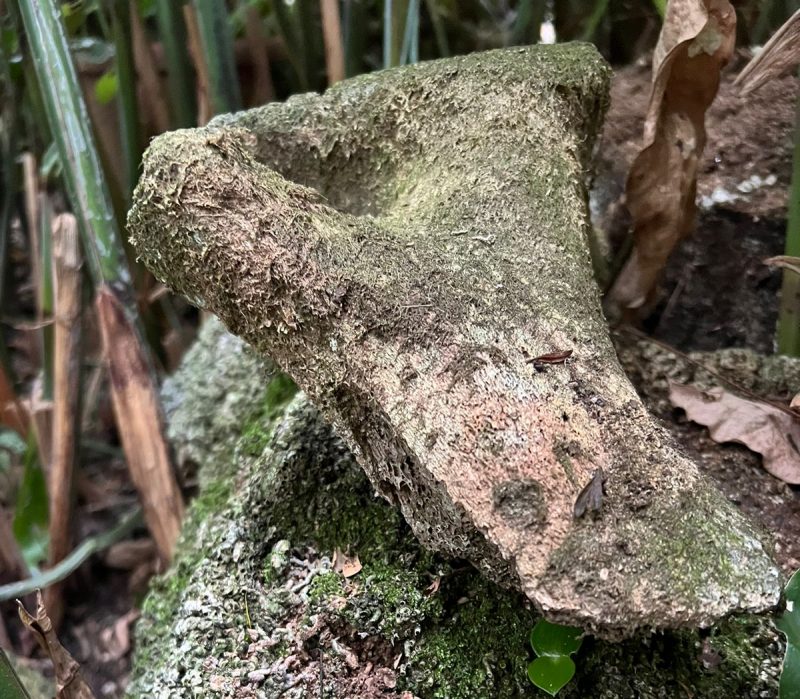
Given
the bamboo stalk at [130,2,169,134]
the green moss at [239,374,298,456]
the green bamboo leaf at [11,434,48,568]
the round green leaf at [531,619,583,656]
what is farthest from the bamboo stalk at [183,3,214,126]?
the round green leaf at [531,619,583,656]

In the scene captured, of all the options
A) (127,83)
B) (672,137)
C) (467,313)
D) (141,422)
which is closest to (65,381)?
(141,422)

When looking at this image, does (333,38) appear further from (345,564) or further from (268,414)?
(345,564)

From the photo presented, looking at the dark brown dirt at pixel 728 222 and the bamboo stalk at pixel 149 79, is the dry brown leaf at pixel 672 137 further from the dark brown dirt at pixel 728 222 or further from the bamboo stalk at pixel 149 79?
the bamboo stalk at pixel 149 79

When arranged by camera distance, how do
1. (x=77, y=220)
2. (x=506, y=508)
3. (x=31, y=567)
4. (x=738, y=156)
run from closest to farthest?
(x=506, y=508)
(x=77, y=220)
(x=738, y=156)
(x=31, y=567)

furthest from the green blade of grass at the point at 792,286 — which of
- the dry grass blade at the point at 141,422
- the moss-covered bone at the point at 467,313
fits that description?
the dry grass blade at the point at 141,422

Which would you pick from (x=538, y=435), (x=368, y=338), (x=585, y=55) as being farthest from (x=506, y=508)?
(x=585, y=55)

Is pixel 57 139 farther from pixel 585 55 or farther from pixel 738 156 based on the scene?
pixel 738 156
